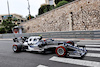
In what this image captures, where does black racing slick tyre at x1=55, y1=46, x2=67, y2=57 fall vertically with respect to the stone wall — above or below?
below

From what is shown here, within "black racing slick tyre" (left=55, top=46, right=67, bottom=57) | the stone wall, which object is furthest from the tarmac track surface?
the stone wall

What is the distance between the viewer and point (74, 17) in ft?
65.0

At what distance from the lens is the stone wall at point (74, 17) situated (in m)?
17.3

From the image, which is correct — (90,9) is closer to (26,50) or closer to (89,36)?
(89,36)

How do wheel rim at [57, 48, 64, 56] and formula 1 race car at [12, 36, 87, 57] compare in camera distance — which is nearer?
formula 1 race car at [12, 36, 87, 57]

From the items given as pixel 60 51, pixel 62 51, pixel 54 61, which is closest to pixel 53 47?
pixel 60 51

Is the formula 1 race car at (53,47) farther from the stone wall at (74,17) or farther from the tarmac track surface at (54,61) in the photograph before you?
the stone wall at (74,17)

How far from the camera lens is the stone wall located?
17344mm

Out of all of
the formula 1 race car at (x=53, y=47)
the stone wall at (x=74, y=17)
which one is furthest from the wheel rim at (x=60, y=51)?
the stone wall at (x=74, y=17)

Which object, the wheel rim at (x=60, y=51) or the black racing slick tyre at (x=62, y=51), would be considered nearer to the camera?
the black racing slick tyre at (x=62, y=51)

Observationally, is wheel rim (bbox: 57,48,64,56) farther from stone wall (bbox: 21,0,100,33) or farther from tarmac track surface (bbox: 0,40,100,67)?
stone wall (bbox: 21,0,100,33)

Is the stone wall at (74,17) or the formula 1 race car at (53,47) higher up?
the stone wall at (74,17)

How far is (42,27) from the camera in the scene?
25.3 m

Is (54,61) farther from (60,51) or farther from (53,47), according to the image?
(53,47)
